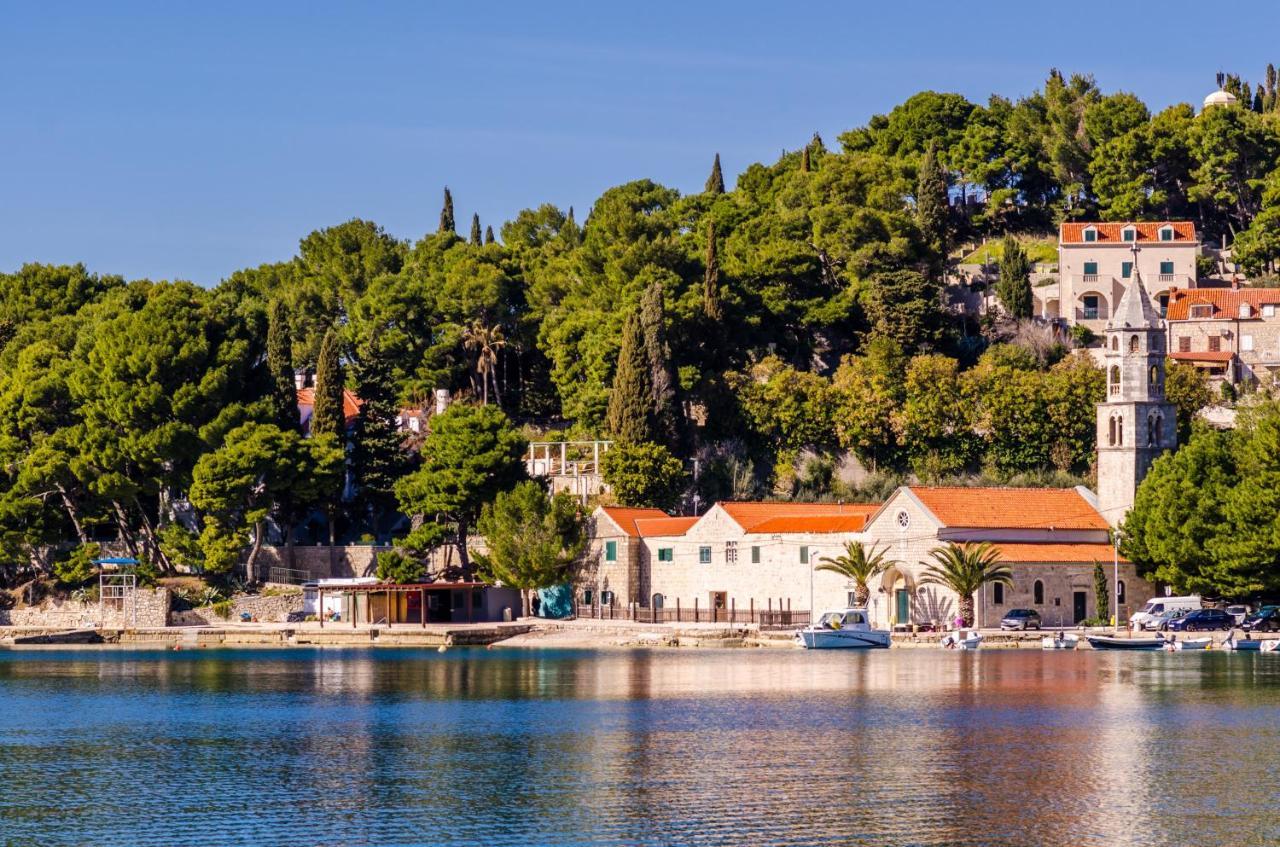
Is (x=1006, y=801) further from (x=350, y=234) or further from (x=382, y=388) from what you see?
(x=350, y=234)

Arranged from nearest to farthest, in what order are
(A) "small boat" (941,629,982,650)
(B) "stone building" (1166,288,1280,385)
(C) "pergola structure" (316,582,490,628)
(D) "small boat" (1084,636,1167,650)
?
(D) "small boat" (1084,636,1167,650)
(A) "small boat" (941,629,982,650)
(C) "pergola structure" (316,582,490,628)
(B) "stone building" (1166,288,1280,385)

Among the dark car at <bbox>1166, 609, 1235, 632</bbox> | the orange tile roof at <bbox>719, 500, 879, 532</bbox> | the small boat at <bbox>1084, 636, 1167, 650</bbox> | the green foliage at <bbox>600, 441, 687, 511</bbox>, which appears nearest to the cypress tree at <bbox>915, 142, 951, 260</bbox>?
the green foliage at <bbox>600, 441, 687, 511</bbox>

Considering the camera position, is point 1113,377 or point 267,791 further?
point 1113,377

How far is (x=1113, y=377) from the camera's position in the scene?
250 feet

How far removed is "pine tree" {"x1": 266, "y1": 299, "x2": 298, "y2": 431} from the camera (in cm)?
8656

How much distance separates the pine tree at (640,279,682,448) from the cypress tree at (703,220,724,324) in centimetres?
470

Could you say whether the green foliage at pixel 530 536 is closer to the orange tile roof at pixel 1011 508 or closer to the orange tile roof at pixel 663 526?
the orange tile roof at pixel 663 526

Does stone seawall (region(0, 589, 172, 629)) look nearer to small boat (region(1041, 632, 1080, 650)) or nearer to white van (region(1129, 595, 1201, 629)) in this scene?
small boat (region(1041, 632, 1080, 650))

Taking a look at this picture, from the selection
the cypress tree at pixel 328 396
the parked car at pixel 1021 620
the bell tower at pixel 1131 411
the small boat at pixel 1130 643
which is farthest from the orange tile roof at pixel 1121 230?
the small boat at pixel 1130 643

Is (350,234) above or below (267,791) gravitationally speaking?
above

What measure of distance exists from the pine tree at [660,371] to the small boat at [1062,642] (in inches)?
899

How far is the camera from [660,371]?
279 feet

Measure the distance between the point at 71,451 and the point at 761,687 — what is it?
127 feet

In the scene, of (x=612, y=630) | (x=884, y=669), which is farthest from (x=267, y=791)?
(x=612, y=630)
